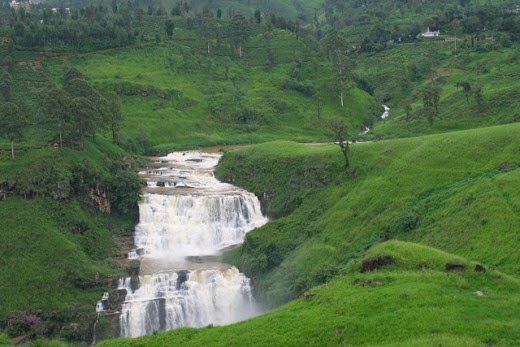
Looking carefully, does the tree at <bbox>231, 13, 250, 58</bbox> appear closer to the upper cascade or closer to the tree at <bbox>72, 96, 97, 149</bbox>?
the tree at <bbox>72, 96, 97, 149</bbox>

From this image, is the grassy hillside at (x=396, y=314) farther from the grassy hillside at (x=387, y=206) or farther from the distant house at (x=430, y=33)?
the distant house at (x=430, y=33)

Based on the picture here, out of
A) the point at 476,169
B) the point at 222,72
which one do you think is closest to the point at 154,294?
the point at 476,169

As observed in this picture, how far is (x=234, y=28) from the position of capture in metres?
122

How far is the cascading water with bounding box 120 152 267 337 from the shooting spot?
1709 inches

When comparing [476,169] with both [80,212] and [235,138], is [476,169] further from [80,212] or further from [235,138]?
[235,138]

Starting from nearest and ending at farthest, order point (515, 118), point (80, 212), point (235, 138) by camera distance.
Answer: point (80, 212), point (515, 118), point (235, 138)

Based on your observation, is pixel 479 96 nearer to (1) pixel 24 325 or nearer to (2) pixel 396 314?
(2) pixel 396 314

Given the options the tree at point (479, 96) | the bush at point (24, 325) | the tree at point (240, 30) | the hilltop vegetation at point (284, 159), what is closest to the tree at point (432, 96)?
the hilltop vegetation at point (284, 159)

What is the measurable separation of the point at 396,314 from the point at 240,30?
98.8 metres

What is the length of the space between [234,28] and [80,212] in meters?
78.8

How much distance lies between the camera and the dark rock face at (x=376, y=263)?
106 ft

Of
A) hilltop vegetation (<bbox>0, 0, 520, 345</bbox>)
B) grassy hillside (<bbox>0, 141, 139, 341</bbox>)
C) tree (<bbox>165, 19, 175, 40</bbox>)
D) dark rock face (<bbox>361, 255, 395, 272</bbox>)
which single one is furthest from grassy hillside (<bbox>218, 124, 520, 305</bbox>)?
tree (<bbox>165, 19, 175, 40</bbox>)

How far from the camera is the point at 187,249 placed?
2080 inches

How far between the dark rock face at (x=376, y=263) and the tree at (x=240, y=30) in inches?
3565
